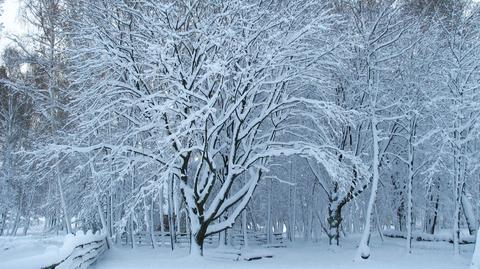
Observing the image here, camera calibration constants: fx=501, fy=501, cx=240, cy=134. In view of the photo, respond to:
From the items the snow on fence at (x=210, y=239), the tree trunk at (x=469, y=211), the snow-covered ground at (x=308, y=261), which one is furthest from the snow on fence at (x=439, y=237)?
the snow on fence at (x=210, y=239)

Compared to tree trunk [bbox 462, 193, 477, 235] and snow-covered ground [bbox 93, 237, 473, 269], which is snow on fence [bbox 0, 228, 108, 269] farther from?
tree trunk [bbox 462, 193, 477, 235]

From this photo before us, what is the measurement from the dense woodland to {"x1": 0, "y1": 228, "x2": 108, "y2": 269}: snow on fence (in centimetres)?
148

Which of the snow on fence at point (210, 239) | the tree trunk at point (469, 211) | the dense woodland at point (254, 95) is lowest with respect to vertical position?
the snow on fence at point (210, 239)

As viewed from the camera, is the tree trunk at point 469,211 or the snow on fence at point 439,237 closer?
the tree trunk at point 469,211

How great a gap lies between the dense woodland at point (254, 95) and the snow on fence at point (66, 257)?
1479 mm

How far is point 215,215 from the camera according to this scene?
16.2m

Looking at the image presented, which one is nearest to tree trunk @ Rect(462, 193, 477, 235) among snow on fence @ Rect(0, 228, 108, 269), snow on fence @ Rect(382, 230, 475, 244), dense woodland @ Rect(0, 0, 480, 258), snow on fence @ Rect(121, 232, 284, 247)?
dense woodland @ Rect(0, 0, 480, 258)

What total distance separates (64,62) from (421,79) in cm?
1464

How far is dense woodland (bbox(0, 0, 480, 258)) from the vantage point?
1502 cm

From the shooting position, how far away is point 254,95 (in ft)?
53.1

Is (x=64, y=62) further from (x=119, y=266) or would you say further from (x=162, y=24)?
(x=119, y=266)

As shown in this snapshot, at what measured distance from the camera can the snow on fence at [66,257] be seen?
538cm

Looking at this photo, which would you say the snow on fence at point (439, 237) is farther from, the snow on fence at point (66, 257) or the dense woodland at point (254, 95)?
the snow on fence at point (66, 257)

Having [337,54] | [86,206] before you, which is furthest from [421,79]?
[86,206]
